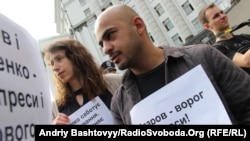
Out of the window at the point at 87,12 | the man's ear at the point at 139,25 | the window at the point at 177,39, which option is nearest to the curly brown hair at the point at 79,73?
the man's ear at the point at 139,25

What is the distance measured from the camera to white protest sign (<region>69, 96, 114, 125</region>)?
1913 mm

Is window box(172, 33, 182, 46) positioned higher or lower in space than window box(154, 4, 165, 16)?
lower

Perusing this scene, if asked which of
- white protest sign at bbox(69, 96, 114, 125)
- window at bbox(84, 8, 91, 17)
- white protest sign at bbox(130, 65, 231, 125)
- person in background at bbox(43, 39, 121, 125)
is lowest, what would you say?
white protest sign at bbox(130, 65, 231, 125)

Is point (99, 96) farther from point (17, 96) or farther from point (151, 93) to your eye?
point (17, 96)

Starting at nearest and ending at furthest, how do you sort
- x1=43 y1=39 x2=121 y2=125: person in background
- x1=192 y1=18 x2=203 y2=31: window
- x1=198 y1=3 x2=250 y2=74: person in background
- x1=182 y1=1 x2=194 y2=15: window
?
x1=43 y1=39 x2=121 y2=125: person in background, x1=198 y1=3 x2=250 y2=74: person in background, x1=192 y1=18 x2=203 y2=31: window, x1=182 y1=1 x2=194 y2=15: window

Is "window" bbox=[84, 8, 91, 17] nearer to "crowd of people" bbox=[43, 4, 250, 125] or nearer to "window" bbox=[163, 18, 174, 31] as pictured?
"window" bbox=[163, 18, 174, 31]

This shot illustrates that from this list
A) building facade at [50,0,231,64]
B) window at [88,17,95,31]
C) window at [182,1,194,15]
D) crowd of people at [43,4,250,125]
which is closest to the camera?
crowd of people at [43,4,250,125]

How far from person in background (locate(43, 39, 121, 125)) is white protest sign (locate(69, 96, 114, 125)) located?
0.07 metres

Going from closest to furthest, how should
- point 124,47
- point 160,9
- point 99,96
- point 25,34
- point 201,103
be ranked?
point 25,34 → point 201,103 → point 124,47 → point 99,96 → point 160,9

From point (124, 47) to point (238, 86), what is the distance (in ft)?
2.22

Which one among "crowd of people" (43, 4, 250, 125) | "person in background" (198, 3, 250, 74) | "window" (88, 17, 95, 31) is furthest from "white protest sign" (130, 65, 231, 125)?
"window" (88, 17, 95, 31)

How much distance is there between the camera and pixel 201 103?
1.32m

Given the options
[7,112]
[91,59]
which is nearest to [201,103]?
[7,112]

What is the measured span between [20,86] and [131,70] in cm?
89
